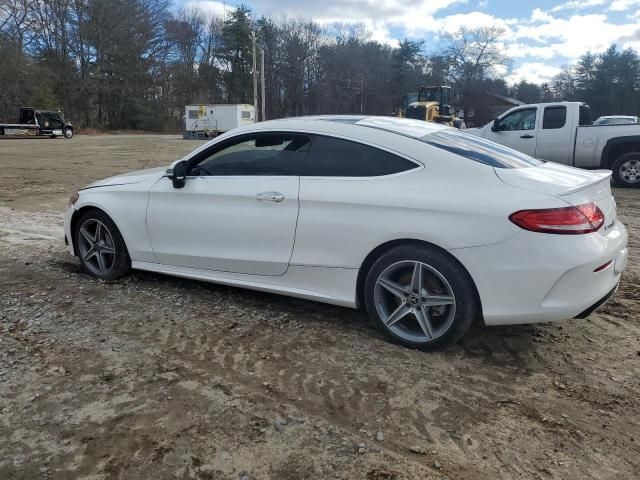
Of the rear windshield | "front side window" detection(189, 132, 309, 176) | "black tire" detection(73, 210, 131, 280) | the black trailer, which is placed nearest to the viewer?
the rear windshield

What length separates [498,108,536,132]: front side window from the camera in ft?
39.0

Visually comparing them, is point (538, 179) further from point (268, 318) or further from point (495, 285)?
point (268, 318)

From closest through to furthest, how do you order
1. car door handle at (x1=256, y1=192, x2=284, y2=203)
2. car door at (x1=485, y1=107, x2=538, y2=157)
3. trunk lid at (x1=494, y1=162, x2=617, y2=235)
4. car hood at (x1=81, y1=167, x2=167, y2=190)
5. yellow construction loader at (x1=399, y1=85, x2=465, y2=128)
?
trunk lid at (x1=494, y1=162, x2=617, y2=235) < car door handle at (x1=256, y1=192, x2=284, y2=203) < car hood at (x1=81, y1=167, x2=167, y2=190) < car door at (x1=485, y1=107, x2=538, y2=157) < yellow construction loader at (x1=399, y1=85, x2=465, y2=128)

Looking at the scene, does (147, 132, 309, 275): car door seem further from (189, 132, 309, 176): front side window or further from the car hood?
the car hood

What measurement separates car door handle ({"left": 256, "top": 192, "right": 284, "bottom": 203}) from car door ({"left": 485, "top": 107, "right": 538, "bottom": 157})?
9591mm

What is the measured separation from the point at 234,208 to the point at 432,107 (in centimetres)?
2641

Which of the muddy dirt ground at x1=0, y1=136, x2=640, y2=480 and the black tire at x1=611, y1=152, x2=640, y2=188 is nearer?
the muddy dirt ground at x1=0, y1=136, x2=640, y2=480

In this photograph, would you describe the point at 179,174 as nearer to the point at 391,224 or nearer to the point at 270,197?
the point at 270,197

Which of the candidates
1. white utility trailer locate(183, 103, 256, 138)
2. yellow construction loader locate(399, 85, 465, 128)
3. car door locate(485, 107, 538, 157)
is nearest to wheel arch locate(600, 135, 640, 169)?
car door locate(485, 107, 538, 157)

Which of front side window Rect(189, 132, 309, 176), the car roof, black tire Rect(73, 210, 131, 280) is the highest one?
the car roof

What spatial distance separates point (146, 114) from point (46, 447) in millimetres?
68941

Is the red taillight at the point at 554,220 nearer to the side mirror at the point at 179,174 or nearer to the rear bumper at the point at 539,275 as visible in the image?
the rear bumper at the point at 539,275

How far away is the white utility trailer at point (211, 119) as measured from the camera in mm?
41188

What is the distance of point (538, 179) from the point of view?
321cm
